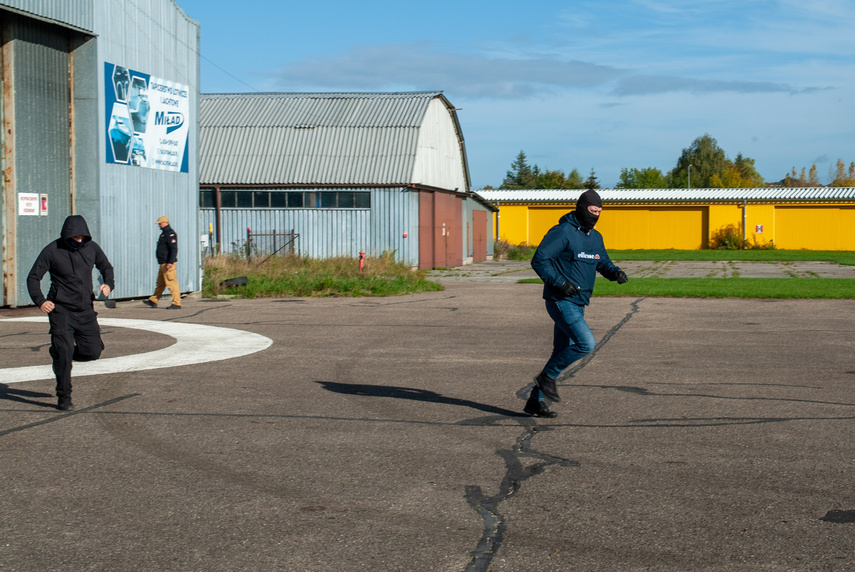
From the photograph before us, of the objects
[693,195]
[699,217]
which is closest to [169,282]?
[699,217]

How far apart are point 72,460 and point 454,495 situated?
2739 mm

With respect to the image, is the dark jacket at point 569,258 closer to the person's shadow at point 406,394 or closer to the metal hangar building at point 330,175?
the person's shadow at point 406,394

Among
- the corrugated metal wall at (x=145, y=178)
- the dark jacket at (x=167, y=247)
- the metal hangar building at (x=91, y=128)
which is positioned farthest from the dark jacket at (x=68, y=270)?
the corrugated metal wall at (x=145, y=178)

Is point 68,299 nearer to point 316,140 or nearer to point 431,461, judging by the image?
point 431,461

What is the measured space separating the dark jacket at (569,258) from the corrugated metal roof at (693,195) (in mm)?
54523

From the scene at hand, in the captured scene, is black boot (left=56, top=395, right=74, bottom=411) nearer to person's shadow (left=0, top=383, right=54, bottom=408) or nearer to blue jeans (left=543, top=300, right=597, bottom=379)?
person's shadow (left=0, top=383, right=54, bottom=408)

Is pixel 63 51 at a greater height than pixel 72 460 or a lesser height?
greater

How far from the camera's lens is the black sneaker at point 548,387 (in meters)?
7.93

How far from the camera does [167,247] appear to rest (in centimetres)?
1856

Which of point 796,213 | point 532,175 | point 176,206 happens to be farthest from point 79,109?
point 532,175

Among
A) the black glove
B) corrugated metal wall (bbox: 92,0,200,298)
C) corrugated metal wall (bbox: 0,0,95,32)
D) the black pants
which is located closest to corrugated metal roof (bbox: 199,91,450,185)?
corrugated metal wall (bbox: 92,0,200,298)

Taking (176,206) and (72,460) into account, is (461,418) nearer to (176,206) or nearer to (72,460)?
(72,460)

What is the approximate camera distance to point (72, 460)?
6496mm

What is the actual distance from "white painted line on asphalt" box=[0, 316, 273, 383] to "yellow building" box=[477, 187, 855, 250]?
4373cm
